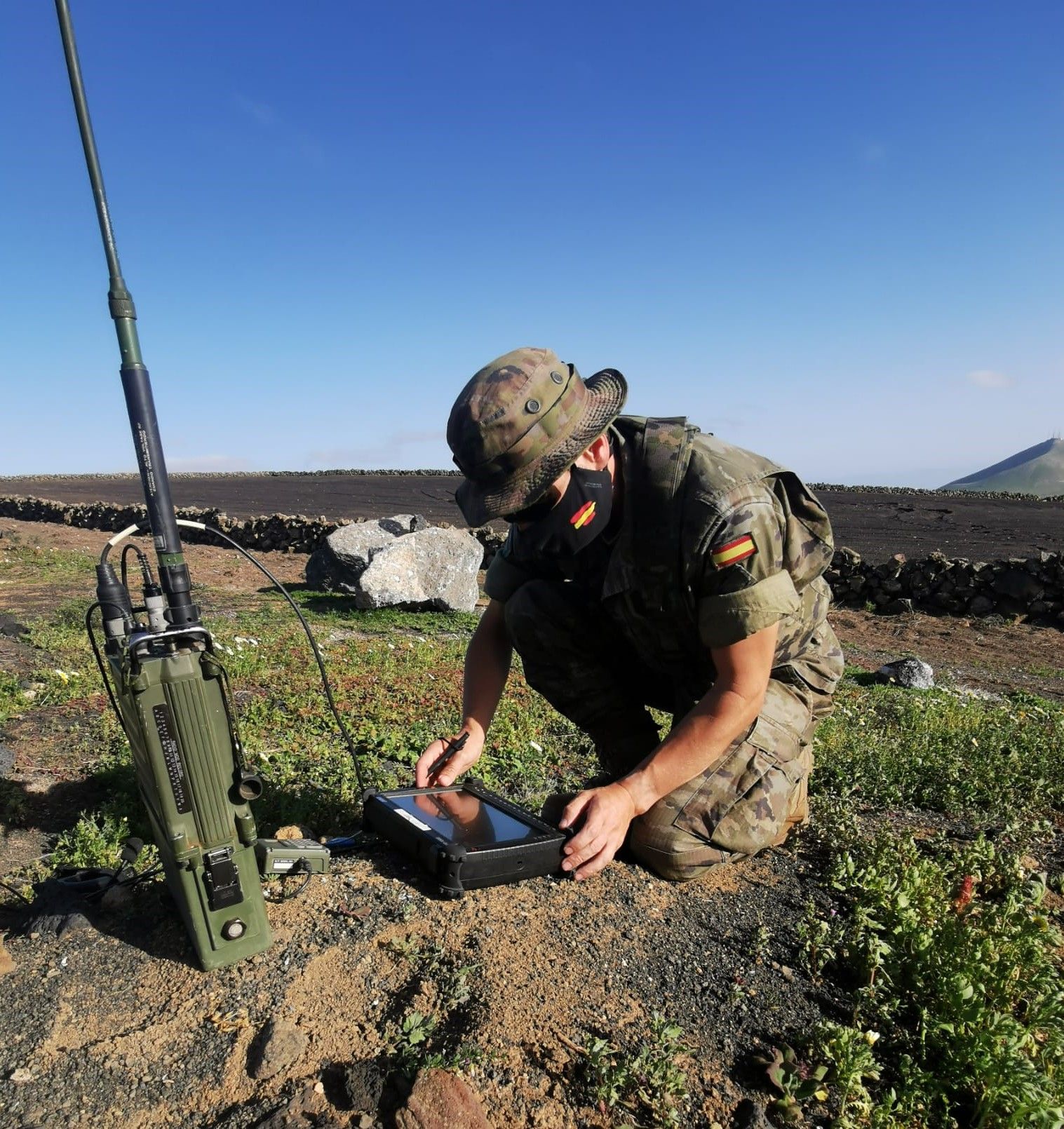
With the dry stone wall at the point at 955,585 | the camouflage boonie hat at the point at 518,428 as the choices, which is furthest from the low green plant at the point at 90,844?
the dry stone wall at the point at 955,585

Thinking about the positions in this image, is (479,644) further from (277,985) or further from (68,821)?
(68,821)

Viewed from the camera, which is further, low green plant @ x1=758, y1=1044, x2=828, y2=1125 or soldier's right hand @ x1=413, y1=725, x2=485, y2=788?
soldier's right hand @ x1=413, y1=725, x2=485, y2=788

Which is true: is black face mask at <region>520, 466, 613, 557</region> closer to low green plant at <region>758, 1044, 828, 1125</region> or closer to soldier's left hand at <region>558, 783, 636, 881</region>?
soldier's left hand at <region>558, 783, 636, 881</region>

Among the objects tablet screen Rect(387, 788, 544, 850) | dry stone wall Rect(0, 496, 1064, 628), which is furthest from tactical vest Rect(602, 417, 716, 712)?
dry stone wall Rect(0, 496, 1064, 628)

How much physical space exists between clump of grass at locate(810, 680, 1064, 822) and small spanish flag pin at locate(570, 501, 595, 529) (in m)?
1.95

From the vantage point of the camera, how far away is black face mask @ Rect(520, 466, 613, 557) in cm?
263

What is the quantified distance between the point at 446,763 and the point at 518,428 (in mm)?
1298

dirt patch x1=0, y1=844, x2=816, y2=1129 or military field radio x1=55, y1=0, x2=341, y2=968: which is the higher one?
military field radio x1=55, y1=0, x2=341, y2=968

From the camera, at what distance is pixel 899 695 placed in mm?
6027

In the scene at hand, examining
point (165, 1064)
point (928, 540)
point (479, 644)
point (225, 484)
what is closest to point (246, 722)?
point (479, 644)

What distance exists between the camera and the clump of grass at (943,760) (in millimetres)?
3637

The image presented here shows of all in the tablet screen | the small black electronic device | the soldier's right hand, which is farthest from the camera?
the soldier's right hand

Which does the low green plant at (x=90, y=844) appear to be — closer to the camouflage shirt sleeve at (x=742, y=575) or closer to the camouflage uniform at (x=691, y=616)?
the camouflage uniform at (x=691, y=616)

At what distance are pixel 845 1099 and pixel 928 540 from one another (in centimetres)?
1777
